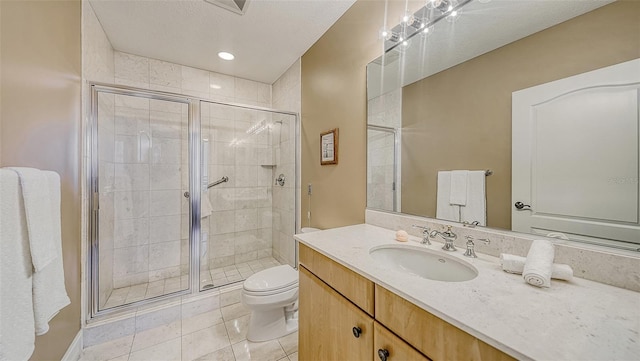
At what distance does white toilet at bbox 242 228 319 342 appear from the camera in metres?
1.51

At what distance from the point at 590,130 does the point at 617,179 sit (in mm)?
169

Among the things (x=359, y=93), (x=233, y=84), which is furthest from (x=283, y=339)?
(x=233, y=84)

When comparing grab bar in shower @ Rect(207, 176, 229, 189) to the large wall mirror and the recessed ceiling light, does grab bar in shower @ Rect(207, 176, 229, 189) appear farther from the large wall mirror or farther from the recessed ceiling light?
the large wall mirror

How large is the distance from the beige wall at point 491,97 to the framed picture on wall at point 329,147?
0.61 meters

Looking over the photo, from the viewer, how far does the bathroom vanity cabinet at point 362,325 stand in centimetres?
56

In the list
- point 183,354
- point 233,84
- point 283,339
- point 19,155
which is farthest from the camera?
point 233,84

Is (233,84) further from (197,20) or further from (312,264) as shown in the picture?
(312,264)

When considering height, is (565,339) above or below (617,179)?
below

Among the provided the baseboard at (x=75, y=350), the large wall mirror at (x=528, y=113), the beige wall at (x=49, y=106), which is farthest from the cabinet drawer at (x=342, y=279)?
the baseboard at (x=75, y=350)

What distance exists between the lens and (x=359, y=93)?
1618 mm

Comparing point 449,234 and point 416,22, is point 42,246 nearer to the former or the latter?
point 449,234

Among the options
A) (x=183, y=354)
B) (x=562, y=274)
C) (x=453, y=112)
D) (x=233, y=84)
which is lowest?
(x=183, y=354)

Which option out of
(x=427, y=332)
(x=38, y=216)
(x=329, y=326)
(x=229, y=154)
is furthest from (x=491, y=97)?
(x=229, y=154)

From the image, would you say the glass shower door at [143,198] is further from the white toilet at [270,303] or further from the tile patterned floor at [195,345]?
the white toilet at [270,303]
